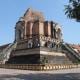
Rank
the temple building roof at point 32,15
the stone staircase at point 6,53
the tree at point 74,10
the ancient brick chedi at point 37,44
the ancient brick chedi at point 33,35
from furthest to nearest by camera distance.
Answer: the temple building roof at point 32,15 → the stone staircase at point 6,53 → the ancient brick chedi at point 33,35 → the ancient brick chedi at point 37,44 → the tree at point 74,10

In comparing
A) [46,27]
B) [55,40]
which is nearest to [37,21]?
[46,27]

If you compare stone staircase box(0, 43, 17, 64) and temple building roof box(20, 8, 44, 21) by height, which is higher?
temple building roof box(20, 8, 44, 21)

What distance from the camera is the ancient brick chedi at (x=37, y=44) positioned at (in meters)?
47.6

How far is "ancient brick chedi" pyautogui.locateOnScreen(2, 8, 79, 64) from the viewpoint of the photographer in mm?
47562

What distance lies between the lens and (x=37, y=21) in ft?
203

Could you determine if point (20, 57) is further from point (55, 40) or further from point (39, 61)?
point (55, 40)

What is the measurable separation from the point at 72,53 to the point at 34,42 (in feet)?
29.0

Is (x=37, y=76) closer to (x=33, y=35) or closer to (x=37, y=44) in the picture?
(x=37, y=44)

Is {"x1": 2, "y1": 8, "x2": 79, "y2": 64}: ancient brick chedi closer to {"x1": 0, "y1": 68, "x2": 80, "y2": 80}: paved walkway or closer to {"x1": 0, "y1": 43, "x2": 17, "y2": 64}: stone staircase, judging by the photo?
{"x1": 0, "y1": 43, "x2": 17, "y2": 64}: stone staircase

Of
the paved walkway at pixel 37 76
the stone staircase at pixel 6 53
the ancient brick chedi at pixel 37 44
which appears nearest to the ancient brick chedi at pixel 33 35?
the ancient brick chedi at pixel 37 44

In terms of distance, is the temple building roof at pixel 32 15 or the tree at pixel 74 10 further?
the temple building roof at pixel 32 15

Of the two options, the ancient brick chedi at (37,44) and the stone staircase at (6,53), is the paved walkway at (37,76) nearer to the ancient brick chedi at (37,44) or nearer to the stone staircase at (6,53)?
the ancient brick chedi at (37,44)

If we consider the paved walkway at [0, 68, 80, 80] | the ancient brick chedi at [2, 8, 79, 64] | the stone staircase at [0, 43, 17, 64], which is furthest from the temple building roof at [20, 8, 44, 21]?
the paved walkway at [0, 68, 80, 80]

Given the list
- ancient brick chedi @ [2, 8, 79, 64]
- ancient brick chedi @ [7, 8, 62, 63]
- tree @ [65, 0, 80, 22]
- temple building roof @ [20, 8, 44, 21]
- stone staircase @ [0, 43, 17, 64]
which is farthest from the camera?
temple building roof @ [20, 8, 44, 21]
